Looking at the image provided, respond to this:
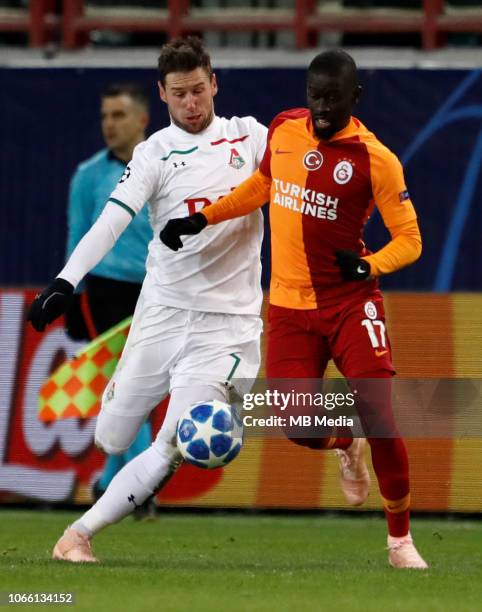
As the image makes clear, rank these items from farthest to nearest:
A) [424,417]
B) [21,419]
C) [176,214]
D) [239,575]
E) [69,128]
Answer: [69,128] → [21,419] → [424,417] → [176,214] → [239,575]

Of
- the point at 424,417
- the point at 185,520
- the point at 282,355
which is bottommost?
the point at 185,520

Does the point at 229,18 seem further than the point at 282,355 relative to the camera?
Yes

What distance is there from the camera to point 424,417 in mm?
10133

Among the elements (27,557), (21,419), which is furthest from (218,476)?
(27,557)

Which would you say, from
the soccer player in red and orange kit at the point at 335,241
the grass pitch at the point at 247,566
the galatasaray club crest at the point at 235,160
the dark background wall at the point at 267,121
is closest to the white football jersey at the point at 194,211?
the galatasaray club crest at the point at 235,160

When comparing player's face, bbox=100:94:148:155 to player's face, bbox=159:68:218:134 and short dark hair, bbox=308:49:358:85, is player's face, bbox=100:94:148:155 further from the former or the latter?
short dark hair, bbox=308:49:358:85

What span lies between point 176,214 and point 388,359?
1179mm

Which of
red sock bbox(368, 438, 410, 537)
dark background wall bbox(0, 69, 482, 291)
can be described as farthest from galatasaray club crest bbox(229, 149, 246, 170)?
dark background wall bbox(0, 69, 482, 291)

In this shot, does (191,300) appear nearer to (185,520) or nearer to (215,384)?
(215,384)

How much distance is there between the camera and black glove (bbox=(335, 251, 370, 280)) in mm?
7527

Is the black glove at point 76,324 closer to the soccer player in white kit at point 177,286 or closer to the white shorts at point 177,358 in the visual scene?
the soccer player in white kit at point 177,286

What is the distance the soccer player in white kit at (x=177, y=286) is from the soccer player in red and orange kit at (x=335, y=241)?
17cm

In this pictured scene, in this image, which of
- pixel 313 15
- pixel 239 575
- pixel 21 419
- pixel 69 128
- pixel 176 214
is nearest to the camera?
pixel 239 575

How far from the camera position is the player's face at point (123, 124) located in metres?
11.0
